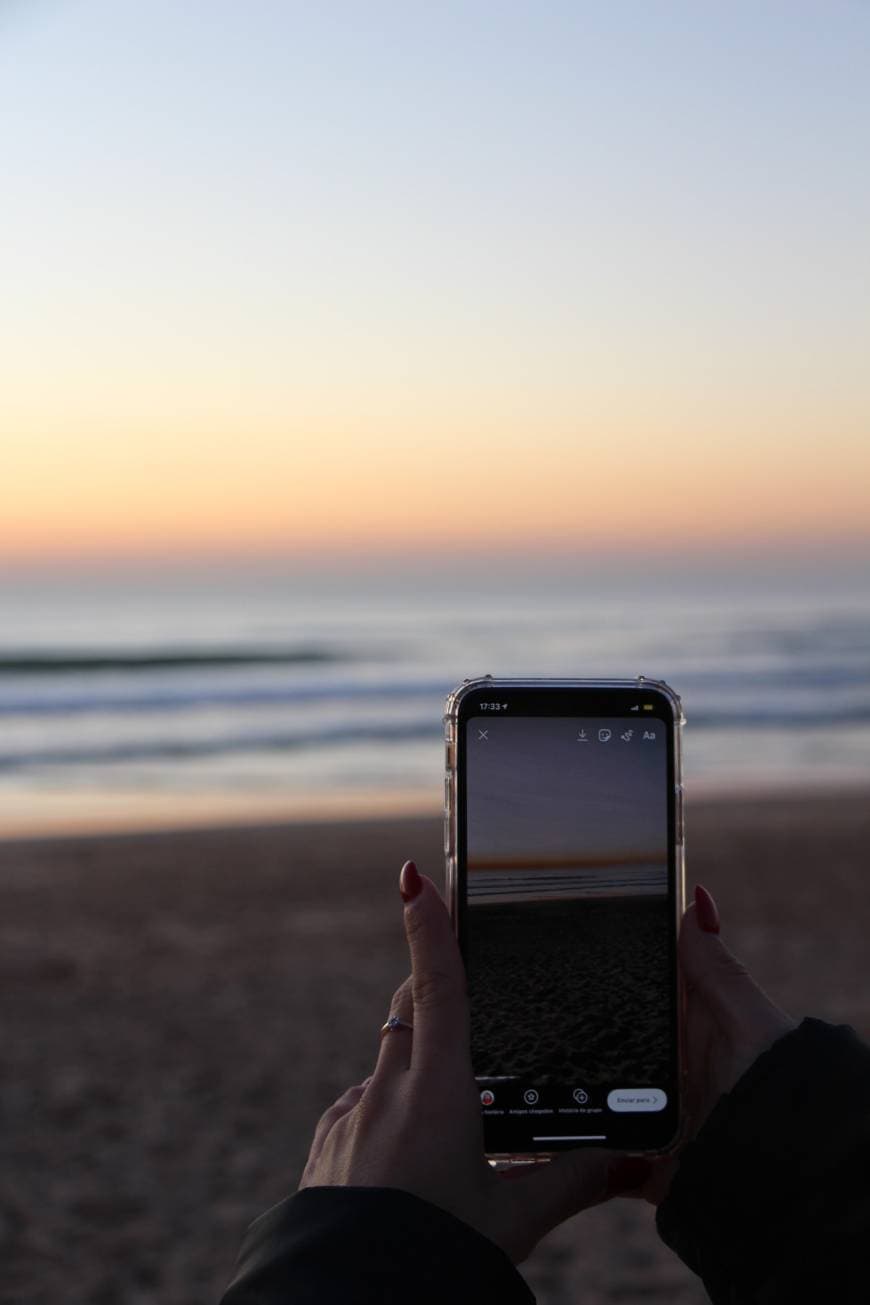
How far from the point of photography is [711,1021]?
2.06m

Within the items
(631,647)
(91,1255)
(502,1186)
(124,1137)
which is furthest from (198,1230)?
(631,647)

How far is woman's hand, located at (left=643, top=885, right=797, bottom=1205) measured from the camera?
6.39 ft

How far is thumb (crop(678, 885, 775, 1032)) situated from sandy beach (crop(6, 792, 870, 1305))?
8.96 ft

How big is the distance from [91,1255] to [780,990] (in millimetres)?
4288

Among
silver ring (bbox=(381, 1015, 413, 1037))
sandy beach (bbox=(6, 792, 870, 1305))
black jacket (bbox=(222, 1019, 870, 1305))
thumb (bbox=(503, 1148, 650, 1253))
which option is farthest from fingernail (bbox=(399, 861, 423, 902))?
sandy beach (bbox=(6, 792, 870, 1305))

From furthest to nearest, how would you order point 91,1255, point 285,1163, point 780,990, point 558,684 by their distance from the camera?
point 780,990 < point 285,1163 < point 91,1255 < point 558,684

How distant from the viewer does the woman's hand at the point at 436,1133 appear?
159 cm

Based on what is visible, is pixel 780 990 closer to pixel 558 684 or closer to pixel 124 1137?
pixel 124 1137

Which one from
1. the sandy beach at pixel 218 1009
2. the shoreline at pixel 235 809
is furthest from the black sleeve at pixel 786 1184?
the shoreline at pixel 235 809

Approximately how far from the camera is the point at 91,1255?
15.2 ft

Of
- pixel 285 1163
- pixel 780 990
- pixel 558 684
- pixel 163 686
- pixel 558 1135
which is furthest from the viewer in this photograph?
pixel 163 686

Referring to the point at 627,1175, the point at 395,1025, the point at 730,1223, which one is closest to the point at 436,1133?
the point at 395,1025

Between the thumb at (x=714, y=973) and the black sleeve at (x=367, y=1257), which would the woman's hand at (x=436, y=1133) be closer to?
the black sleeve at (x=367, y=1257)

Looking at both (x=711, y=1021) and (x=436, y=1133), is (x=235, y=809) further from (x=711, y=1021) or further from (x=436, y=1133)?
(x=436, y=1133)
